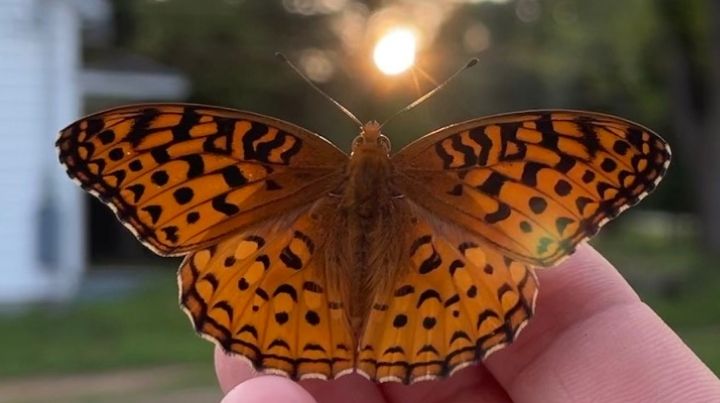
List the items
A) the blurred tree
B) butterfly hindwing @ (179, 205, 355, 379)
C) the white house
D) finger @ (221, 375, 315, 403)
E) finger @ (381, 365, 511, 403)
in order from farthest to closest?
1. the blurred tree
2. the white house
3. finger @ (381, 365, 511, 403)
4. butterfly hindwing @ (179, 205, 355, 379)
5. finger @ (221, 375, 315, 403)

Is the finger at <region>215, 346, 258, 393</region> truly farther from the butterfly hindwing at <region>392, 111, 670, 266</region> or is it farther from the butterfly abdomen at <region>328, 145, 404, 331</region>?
the butterfly hindwing at <region>392, 111, 670, 266</region>

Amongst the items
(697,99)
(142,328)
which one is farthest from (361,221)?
(697,99)

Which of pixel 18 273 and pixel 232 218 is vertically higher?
pixel 18 273

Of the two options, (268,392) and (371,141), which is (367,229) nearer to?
(371,141)

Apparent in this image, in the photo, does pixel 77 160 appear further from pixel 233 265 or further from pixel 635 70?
pixel 635 70

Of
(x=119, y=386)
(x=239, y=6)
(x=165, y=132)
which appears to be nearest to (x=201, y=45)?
(x=239, y=6)

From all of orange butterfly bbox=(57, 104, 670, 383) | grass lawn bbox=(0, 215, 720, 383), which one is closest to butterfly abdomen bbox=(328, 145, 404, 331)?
orange butterfly bbox=(57, 104, 670, 383)
